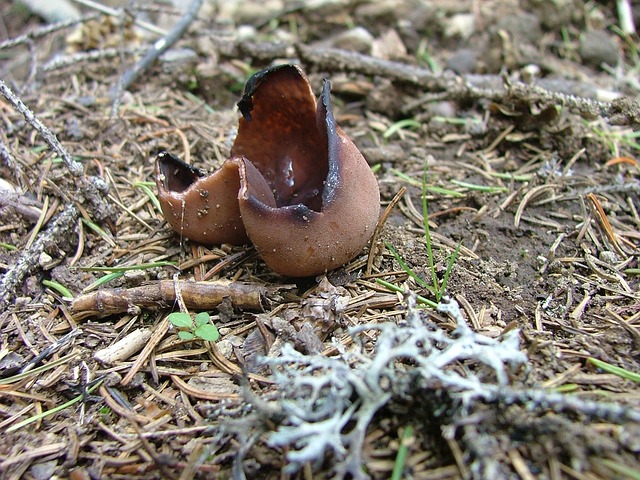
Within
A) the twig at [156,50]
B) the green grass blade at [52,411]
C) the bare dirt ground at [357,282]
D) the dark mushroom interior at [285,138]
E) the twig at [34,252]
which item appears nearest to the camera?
the bare dirt ground at [357,282]

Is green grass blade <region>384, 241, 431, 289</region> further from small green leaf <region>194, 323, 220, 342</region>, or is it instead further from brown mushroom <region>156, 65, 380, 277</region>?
small green leaf <region>194, 323, 220, 342</region>

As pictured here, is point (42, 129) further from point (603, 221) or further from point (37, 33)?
point (603, 221)

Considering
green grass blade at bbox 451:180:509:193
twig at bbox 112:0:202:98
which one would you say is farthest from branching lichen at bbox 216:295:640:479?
twig at bbox 112:0:202:98

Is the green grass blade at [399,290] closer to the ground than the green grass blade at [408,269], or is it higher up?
closer to the ground

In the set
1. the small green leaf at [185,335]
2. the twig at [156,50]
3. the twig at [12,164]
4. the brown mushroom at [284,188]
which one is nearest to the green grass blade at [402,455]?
the brown mushroom at [284,188]

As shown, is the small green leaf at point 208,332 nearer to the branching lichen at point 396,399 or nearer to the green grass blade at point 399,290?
the branching lichen at point 396,399

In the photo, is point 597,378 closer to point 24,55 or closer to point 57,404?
point 57,404
